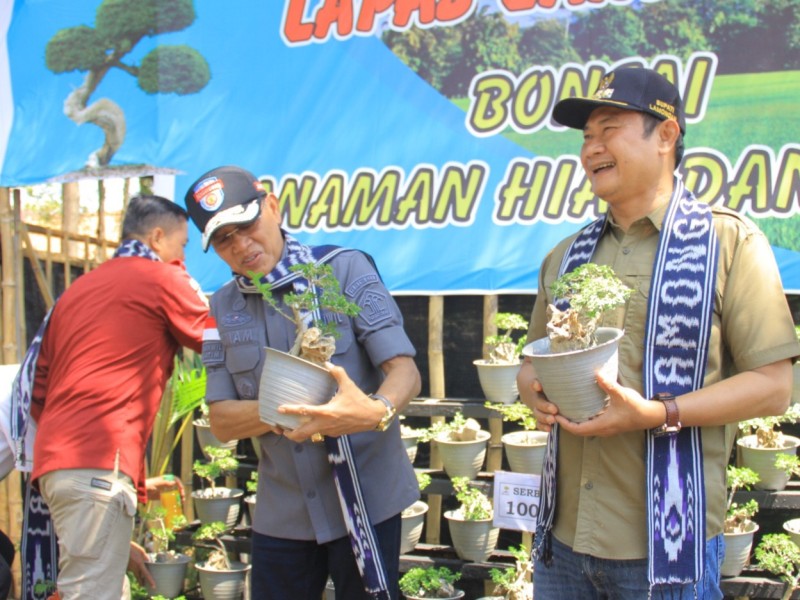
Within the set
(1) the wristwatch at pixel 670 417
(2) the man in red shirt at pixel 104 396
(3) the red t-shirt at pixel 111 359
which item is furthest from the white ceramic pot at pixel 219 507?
(1) the wristwatch at pixel 670 417

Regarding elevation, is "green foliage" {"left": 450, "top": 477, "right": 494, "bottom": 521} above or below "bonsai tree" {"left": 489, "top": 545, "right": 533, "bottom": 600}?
above

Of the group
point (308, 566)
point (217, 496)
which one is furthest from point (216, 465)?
point (308, 566)

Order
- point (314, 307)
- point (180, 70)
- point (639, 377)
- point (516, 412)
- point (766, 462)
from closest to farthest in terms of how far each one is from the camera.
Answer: point (639, 377) < point (314, 307) < point (766, 462) < point (516, 412) < point (180, 70)

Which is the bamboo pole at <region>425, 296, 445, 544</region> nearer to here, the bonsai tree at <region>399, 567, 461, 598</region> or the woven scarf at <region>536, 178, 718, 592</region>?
the bonsai tree at <region>399, 567, 461, 598</region>

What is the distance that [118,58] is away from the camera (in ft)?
14.8

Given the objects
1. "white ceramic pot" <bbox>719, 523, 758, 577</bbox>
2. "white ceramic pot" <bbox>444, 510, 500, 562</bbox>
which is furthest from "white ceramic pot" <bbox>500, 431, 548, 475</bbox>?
"white ceramic pot" <bbox>719, 523, 758, 577</bbox>

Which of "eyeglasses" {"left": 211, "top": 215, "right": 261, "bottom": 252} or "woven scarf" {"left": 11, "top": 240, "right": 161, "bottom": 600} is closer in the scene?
"eyeglasses" {"left": 211, "top": 215, "right": 261, "bottom": 252}

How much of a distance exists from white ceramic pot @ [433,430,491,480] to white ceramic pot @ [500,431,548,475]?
0.41 feet

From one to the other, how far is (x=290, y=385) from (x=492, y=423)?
90.6 inches

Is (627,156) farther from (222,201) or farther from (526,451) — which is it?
(526,451)

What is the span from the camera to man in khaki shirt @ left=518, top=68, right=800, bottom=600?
5.48ft

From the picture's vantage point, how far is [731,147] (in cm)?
339

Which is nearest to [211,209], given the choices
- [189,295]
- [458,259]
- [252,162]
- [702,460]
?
[189,295]

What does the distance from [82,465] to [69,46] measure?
2.61m
